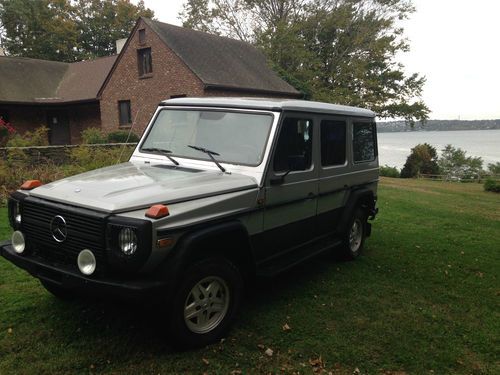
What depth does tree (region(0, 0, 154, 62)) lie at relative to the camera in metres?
38.6

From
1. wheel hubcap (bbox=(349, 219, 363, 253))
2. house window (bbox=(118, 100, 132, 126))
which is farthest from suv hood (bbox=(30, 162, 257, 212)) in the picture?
house window (bbox=(118, 100, 132, 126))

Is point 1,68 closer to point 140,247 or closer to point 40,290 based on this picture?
point 40,290

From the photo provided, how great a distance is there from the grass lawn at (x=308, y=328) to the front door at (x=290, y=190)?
29.1 inches

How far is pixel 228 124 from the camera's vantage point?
4.56 m

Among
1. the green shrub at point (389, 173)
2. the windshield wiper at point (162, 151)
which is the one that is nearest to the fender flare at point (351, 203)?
the windshield wiper at point (162, 151)

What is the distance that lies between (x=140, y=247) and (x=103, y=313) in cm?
158

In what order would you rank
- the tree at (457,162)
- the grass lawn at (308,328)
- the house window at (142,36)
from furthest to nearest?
the tree at (457,162) < the house window at (142,36) < the grass lawn at (308,328)

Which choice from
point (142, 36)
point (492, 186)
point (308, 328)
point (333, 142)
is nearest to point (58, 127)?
point (142, 36)

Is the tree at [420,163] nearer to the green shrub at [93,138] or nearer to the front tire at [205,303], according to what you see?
the green shrub at [93,138]

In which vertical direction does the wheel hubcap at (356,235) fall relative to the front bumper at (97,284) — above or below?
below

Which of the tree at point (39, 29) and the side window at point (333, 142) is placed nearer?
the side window at point (333, 142)

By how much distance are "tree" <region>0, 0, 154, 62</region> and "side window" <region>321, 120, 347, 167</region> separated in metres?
40.8

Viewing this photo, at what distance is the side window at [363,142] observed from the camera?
6074 mm

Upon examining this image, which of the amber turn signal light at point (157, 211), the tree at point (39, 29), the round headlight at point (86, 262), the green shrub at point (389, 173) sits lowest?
the green shrub at point (389, 173)
